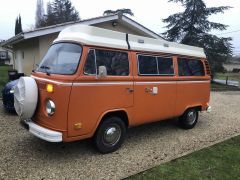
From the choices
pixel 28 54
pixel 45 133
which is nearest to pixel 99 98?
pixel 45 133

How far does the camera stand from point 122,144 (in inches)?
243

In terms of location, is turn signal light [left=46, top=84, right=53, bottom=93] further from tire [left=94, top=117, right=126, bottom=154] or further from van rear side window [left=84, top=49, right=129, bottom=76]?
tire [left=94, top=117, right=126, bottom=154]

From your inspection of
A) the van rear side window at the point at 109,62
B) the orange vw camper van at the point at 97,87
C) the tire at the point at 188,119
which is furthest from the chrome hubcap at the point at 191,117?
the van rear side window at the point at 109,62

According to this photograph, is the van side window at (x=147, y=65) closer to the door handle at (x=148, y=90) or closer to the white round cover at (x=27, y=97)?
the door handle at (x=148, y=90)

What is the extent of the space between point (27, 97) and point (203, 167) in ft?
12.2

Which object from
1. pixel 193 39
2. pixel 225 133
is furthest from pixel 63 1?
pixel 225 133

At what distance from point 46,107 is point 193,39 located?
2234 cm

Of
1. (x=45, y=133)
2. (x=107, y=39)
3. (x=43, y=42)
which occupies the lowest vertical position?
(x=45, y=133)

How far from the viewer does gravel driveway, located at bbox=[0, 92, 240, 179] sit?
15.5 ft

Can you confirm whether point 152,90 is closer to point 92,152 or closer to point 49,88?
point 92,152

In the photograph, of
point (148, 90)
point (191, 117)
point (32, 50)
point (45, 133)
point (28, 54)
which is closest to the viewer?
point (45, 133)

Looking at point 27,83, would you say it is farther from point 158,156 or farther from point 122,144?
point 158,156

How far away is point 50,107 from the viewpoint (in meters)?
4.84

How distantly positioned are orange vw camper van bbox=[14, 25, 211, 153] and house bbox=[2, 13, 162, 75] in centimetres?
705
